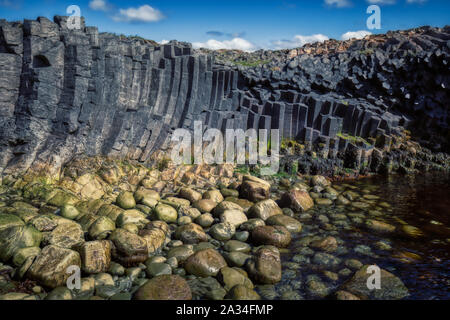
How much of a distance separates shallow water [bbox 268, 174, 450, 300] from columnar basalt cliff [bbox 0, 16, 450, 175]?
3.66m

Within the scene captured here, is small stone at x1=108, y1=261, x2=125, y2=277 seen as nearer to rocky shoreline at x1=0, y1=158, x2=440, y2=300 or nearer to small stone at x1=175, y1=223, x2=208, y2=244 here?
rocky shoreline at x1=0, y1=158, x2=440, y2=300

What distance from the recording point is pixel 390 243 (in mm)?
7891

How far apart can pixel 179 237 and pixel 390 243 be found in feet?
16.5

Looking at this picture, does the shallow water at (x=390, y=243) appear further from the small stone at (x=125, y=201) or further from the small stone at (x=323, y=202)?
the small stone at (x=125, y=201)

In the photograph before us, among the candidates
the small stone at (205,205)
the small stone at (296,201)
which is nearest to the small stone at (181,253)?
the small stone at (205,205)

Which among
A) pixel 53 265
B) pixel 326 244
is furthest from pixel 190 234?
pixel 326 244

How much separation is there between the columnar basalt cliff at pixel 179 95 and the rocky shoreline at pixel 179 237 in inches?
45.2

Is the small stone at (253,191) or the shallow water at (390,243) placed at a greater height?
the small stone at (253,191)

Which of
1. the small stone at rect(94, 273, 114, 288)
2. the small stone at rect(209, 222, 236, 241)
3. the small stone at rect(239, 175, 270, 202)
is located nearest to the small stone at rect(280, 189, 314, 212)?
the small stone at rect(239, 175, 270, 202)

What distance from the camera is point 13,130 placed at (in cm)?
909

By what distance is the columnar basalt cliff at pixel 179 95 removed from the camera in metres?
9.70

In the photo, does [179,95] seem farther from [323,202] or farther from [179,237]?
[179,237]
